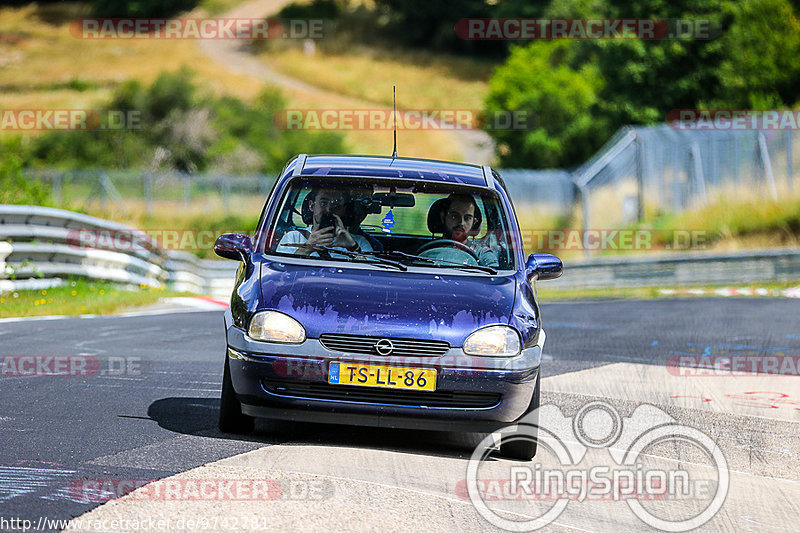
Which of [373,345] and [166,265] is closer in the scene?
[373,345]

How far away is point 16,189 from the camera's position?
74.0 ft

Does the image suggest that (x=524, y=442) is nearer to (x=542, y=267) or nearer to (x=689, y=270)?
(x=542, y=267)

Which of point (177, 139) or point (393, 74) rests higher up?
point (393, 74)

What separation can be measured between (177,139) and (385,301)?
179ft

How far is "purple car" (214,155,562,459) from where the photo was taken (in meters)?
6.44

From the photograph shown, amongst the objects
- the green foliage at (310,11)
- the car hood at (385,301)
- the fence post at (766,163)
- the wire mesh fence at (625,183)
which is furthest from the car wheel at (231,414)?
the green foliage at (310,11)

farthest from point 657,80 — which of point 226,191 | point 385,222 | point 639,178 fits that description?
point 385,222

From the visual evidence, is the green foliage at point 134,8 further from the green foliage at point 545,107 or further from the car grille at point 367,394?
the car grille at point 367,394

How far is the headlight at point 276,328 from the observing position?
646cm

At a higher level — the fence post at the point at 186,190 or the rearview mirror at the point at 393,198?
the fence post at the point at 186,190

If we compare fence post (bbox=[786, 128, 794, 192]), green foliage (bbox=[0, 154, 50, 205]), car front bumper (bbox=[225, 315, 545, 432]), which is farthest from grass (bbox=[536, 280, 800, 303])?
car front bumper (bbox=[225, 315, 545, 432])

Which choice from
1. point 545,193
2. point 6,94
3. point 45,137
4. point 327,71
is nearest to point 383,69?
point 327,71

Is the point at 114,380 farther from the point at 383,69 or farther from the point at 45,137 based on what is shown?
the point at 383,69

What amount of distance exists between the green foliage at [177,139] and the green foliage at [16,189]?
31063 mm
